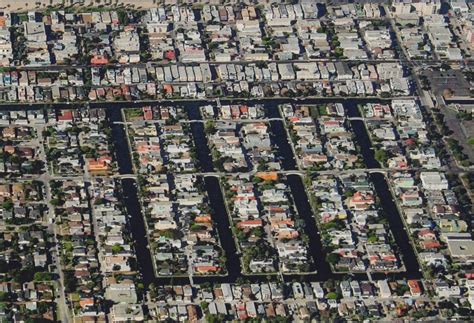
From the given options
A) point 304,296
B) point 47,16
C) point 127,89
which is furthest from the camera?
point 47,16

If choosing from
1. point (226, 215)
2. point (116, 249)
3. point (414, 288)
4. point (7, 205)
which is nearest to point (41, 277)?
point (116, 249)

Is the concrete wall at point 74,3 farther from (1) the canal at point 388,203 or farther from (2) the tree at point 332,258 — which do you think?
(2) the tree at point 332,258

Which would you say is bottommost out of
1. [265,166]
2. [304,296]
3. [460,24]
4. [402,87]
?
[304,296]

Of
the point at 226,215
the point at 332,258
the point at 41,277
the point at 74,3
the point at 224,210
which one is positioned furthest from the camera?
the point at 74,3

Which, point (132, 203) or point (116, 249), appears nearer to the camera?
point (116, 249)

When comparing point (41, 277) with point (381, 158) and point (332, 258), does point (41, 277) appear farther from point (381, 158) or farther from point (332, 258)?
point (381, 158)

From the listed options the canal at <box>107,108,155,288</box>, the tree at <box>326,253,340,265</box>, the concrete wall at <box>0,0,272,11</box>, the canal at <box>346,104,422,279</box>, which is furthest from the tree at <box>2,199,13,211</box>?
the concrete wall at <box>0,0,272,11</box>

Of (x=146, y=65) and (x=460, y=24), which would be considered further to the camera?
(x=460, y=24)

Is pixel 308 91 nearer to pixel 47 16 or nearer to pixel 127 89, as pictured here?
pixel 127 89

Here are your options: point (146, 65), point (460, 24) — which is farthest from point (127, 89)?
point (460, 24)

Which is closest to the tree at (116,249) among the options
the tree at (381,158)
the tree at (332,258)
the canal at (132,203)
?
the canal at (132,203)

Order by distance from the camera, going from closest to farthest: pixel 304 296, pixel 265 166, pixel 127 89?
pixel 304 296 → pixel 265 166 → pixel 127 89
